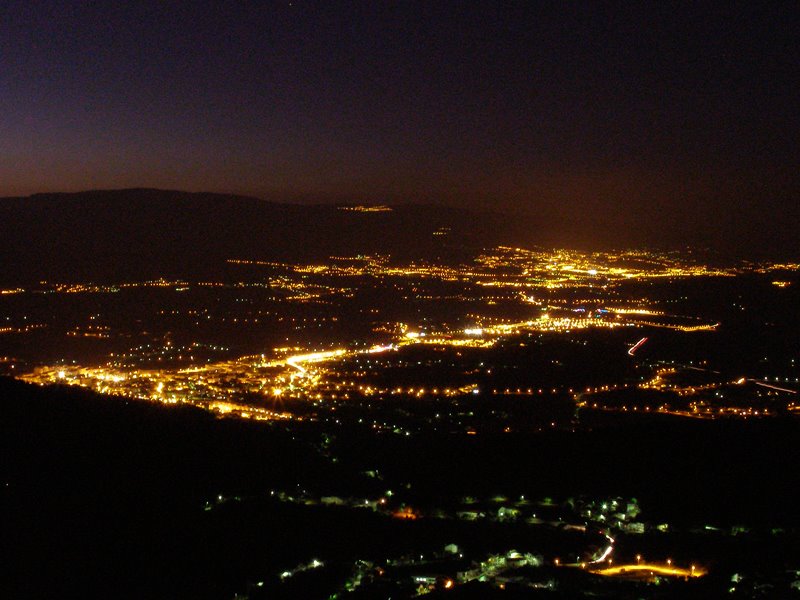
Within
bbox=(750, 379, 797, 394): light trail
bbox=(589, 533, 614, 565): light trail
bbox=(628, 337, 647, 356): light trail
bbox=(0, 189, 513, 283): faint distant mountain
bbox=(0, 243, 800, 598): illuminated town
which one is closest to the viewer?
bbox=(589, 533, 614, 565): light trail

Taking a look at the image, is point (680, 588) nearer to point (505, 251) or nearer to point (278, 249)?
point (278, 249)

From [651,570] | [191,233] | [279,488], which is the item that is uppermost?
[191,233]

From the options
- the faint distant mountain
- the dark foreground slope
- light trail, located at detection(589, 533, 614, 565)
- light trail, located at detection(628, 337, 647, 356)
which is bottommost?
light trail, located at detection(589, 533, 614, 565)

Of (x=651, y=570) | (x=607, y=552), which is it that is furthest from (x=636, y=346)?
(x=651, y=570)

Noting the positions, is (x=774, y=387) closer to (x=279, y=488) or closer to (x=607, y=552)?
(x=607, y=552)

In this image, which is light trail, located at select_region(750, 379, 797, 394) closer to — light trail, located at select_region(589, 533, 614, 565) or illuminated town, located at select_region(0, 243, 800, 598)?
illuminated town, located at select_region(0, 243, 800, 598)

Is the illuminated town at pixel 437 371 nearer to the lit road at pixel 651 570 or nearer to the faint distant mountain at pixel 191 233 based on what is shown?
the lit road at pixel 651 570

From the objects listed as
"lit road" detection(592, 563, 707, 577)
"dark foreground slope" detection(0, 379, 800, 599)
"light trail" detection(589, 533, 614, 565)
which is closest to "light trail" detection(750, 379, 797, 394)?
"dark foreground slope" detection(0, 379, 800, 599)

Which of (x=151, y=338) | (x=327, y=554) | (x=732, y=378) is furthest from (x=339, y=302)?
(x=327, y=554)

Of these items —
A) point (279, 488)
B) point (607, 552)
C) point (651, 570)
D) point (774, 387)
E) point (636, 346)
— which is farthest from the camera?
point (636, 346)

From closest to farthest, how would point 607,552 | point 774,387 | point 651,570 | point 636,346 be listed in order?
point 651,570 → point 607,552 → point 774,387 → point 636,346
